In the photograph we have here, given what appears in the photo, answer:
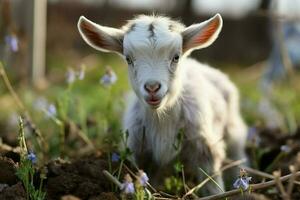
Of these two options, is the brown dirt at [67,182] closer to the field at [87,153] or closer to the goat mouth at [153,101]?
the field at [87,153]

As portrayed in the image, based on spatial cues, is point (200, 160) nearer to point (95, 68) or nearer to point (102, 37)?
point (102, 37)

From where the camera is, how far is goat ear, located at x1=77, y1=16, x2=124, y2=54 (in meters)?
4.98

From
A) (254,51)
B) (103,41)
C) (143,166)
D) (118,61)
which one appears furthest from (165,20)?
(254,51)

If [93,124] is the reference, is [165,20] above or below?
above

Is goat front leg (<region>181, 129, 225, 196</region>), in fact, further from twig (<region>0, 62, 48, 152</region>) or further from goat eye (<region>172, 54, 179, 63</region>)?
twig (<region>0, 62, 48, 152</region>)

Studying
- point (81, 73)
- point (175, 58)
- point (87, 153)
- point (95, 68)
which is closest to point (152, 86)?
point (175, 58)

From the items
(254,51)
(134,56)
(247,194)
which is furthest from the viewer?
(254,51)

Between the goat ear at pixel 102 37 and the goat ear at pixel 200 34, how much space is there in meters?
0.50

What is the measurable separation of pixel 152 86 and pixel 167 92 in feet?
1.14

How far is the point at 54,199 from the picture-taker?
416 cm

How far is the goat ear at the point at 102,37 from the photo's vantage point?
4.98 meters

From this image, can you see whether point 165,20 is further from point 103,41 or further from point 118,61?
point 118,61

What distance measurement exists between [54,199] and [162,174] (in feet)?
4.45

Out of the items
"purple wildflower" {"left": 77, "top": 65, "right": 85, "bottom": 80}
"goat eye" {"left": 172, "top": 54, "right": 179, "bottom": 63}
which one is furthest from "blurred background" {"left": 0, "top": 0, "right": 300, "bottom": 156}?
"goat eye" {"left": 172, "top": 54, "right": 179, "bottom": 63}
